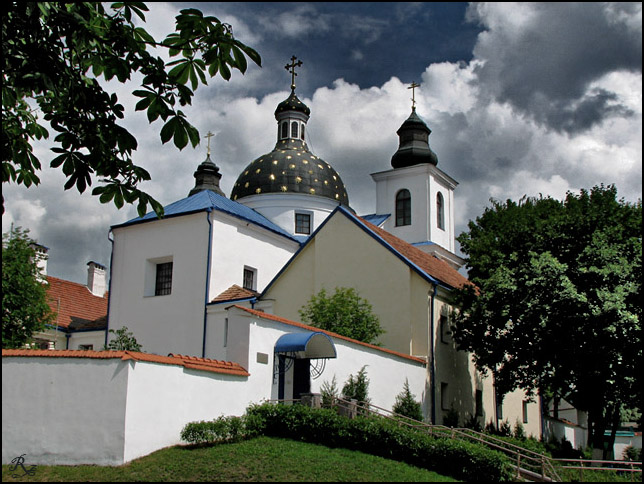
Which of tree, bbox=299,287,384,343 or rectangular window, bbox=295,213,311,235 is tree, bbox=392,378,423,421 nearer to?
tree, bbox=299,287,384,343

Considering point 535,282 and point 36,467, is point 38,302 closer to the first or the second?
point 36,467

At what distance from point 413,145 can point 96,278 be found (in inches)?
848

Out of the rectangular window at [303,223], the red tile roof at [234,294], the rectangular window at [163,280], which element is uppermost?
the rectangular window at [303,223]

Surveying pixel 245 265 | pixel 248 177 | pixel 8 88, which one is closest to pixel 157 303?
pixel 245 265

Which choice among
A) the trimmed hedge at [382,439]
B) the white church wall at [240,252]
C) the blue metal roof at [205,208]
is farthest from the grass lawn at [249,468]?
the blue metal roof at [205,208]

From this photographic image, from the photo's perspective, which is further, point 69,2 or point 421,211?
point 421,211

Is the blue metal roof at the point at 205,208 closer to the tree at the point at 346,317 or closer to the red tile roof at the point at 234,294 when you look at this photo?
the red tile roof at the point at 234,294

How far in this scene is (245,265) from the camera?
31109mm

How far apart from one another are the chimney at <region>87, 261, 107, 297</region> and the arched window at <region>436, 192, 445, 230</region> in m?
20.8

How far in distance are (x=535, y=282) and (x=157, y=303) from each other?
16172 millimetres

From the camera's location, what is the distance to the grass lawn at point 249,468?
10789 mm

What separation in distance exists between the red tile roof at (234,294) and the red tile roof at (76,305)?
6283 millimetres

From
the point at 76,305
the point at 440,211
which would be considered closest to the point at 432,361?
the point at 76,305

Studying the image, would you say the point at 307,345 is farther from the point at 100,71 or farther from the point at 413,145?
the point at 413,145
